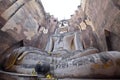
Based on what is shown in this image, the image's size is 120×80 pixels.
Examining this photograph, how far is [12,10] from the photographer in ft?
22.6

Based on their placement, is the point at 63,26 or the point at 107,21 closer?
the point at 107,21

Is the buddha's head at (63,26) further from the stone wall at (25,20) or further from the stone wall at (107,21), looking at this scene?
the stone wall at (107,21)

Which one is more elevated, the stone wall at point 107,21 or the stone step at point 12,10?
the stone step at point 12,10

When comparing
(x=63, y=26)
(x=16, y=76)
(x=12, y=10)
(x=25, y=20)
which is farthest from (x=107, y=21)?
(x=63, y=26)

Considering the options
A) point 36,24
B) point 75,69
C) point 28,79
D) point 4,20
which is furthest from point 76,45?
point 28,79

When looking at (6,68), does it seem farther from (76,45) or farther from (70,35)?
(70,35)

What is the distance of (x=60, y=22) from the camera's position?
39.0 feet

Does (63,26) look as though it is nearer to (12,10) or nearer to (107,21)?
(12,10)

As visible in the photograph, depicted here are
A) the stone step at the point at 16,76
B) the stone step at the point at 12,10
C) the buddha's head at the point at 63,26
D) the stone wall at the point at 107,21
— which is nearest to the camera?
the stone step at the point at 16,76

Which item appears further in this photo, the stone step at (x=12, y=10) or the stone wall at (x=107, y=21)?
the stone step at (x=12, y=10)

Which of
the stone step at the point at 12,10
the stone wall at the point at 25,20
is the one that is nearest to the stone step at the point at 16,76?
the stone wall at the point at 25,20

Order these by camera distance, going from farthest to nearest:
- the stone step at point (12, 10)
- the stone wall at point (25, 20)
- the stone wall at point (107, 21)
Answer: the stone wall at point (25, 20) → the stone step at point (12, 10) → the stone wall at point (107, 21)

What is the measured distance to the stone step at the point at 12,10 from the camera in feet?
21.0

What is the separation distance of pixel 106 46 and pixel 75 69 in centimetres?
250
